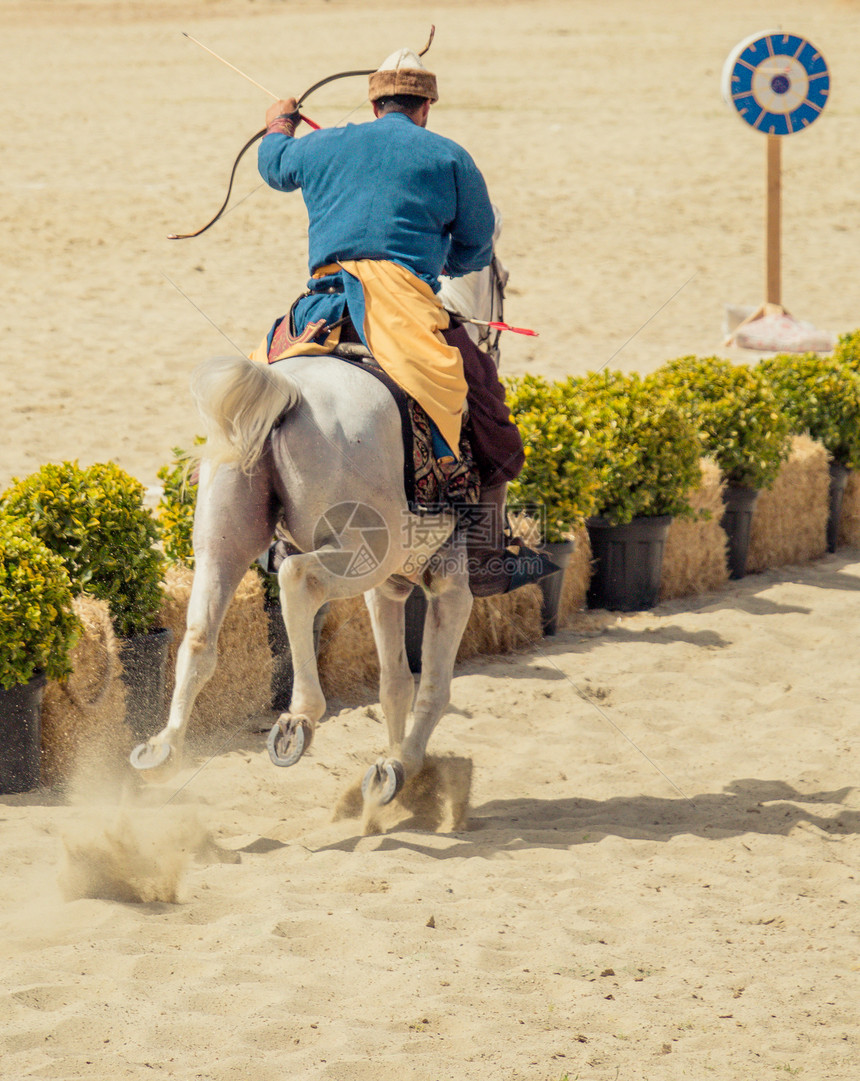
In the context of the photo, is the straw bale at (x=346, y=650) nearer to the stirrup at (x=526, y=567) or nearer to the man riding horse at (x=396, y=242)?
the stirrup at (x=526, y=567)

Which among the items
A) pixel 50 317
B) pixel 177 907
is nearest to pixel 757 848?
pixel 177 907

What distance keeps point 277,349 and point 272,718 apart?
85.5 inches

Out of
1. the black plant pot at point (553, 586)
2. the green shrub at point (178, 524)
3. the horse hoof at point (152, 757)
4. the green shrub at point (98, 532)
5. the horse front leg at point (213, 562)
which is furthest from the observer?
the black plant pot at point (553, 586)

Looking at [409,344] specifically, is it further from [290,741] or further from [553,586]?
[553,586]

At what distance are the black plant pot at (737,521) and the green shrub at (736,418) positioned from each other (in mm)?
87

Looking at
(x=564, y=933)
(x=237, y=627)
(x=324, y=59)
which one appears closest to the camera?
(x=564, y=933)

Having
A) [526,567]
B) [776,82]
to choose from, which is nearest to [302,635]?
[526,567]

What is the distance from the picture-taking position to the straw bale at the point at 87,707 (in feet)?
16.6

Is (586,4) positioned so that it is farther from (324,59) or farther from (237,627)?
(237,627)

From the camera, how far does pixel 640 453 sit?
7359 millimetres

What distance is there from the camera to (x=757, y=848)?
4.73 m

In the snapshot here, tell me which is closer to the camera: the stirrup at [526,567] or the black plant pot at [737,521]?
the stirrup at [526,567]

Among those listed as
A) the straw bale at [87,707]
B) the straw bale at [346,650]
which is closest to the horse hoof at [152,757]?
the straw bale at [87,707]

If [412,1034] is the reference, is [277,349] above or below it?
above
